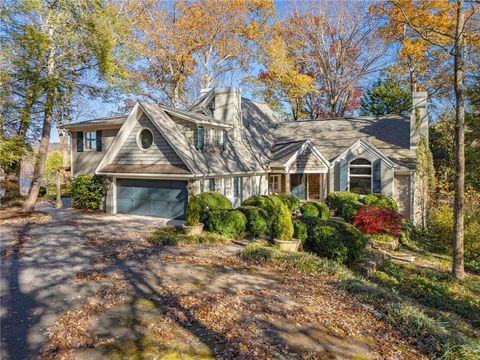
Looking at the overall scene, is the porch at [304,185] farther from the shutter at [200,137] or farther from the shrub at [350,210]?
the shutter at [200,137]

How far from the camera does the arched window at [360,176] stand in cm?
1834

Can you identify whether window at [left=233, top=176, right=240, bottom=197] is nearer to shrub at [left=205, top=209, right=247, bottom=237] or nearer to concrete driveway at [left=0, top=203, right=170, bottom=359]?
concrete driveway at [left=0, top=203, right=170, bottom=359]

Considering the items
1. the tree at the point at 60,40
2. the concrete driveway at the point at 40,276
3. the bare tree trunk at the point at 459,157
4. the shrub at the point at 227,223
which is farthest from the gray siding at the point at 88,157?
the bare tree trunk at the point at 459,157

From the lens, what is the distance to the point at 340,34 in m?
27.2

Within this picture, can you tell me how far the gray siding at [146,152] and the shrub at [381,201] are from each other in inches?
393

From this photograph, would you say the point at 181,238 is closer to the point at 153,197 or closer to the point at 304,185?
the point at 153,197

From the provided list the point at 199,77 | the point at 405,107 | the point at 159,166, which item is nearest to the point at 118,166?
the point at 159,166

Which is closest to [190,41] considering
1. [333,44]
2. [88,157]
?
[333,44]

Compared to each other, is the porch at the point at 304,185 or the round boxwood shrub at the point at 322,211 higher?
the porch at the point at 304,185

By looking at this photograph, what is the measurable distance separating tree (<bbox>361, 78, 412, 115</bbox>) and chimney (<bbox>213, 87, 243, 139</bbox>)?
17022 millimetres

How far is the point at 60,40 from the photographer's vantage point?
47.4 feet

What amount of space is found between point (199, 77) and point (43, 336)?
1113 inches

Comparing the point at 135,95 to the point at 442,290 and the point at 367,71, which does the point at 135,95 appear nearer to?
the point at 367,71

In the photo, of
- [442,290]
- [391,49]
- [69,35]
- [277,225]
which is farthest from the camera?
[391,49]
